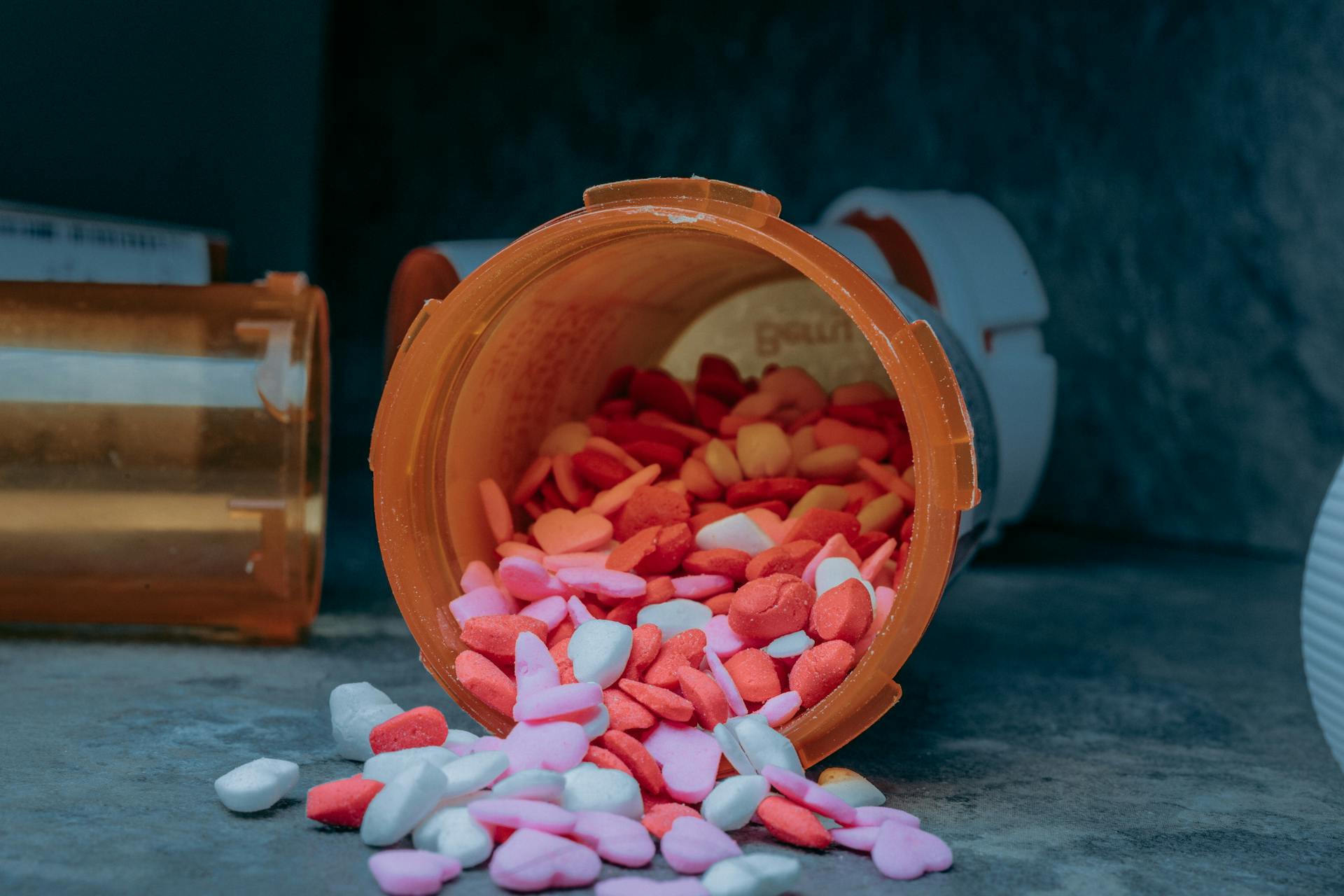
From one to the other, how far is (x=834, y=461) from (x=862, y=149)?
54.8 inches

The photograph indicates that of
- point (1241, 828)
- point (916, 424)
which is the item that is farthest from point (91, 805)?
point (1241, 828)

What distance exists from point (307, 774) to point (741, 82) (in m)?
1.90

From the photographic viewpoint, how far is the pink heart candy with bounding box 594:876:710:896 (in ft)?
2.05

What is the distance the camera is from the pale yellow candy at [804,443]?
1126 millimetres

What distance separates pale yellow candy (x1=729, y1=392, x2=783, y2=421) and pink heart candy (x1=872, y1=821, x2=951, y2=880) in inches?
21.2

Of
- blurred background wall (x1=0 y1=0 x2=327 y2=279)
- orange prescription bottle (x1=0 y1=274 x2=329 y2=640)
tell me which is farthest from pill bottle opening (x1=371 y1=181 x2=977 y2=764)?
blurred background wall (x1=0 y1=0 x2=327 y2=279)

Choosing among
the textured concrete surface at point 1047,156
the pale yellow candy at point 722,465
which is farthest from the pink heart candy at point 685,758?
the textured concrete surface at point 1047,156

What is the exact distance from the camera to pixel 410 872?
0.63 m

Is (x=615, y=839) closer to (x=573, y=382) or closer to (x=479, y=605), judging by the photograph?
(x=479, y=605)

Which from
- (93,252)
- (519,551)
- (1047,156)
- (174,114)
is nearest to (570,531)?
(519,551)

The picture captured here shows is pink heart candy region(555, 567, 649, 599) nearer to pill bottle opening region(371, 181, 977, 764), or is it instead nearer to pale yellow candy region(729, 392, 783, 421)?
pill bottle opening region(371, 181, 977, 764)

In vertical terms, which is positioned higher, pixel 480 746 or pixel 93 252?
pixel 93 252

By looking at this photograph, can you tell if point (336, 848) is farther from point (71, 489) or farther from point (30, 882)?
point (71, 489)

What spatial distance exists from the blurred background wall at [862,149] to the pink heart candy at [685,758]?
723mm
